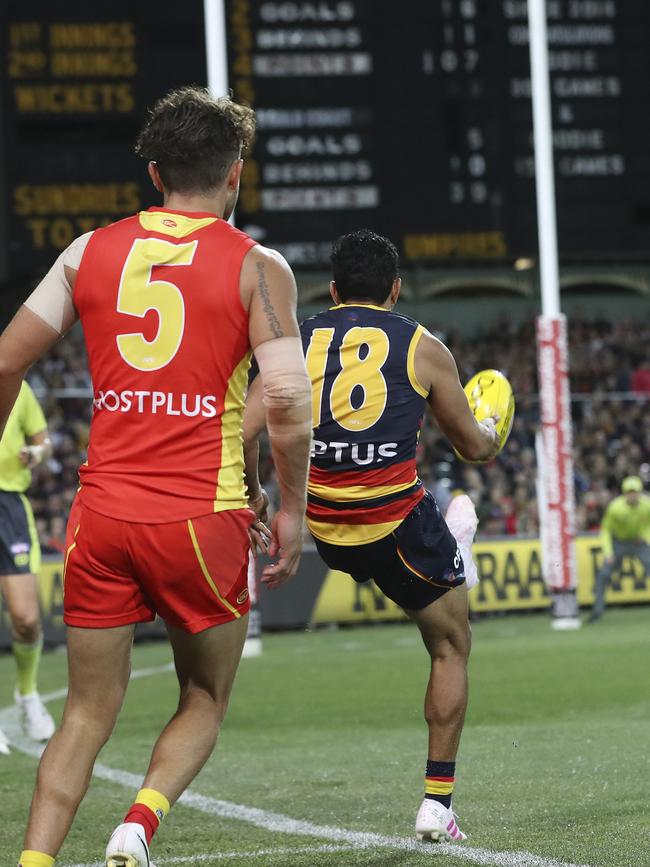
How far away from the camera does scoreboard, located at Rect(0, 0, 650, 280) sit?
72.1 feet

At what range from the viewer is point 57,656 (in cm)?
1712

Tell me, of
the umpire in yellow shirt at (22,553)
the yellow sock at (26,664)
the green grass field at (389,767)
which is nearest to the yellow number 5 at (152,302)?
the green grass field at (389,767)

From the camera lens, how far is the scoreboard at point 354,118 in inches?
865

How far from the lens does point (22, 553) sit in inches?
347

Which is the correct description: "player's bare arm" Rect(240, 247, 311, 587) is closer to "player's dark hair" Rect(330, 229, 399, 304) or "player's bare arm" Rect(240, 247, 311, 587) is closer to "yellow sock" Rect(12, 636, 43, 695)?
"player's dark hair" Rect(330, 229, 399, 304)

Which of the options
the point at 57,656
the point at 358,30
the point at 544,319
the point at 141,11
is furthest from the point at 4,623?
the point at 358,30

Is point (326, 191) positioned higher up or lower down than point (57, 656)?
higher up

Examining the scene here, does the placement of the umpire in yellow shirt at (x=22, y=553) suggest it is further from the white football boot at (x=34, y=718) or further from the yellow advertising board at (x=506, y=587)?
the yellow advertising board at (x=506, y=587)

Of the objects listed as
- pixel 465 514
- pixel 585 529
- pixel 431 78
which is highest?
pixel 431 78

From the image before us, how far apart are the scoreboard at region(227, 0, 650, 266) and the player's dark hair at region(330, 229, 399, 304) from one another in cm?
1800

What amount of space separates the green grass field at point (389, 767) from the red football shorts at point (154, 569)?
1356mm

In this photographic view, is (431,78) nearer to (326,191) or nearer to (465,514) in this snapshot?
(326,191)

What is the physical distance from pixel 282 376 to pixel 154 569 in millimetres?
595

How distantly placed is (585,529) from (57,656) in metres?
9.34
